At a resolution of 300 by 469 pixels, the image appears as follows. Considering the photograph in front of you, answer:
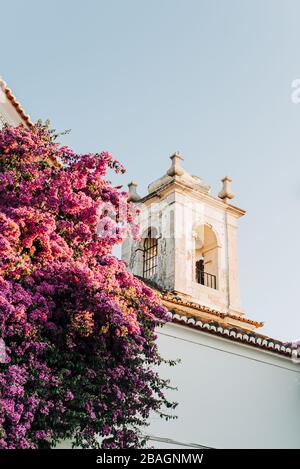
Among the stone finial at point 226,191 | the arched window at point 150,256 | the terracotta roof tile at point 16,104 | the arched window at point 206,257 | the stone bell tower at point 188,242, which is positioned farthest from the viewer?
the stone finial at point 226,191

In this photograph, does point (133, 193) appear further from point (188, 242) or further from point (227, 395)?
point (227, 395)

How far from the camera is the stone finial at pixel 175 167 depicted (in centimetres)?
2045

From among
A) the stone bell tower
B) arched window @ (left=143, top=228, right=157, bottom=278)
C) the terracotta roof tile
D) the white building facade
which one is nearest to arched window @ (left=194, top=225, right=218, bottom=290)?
the stone bell tower

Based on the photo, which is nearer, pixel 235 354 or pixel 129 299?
pixel 129 299

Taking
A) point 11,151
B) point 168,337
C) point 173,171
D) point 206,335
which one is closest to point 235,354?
point 206,335

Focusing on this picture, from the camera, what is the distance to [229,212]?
21.6m

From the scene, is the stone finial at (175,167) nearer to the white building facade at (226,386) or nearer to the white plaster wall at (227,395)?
the white building facade at (226,386)

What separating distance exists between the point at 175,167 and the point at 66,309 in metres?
12.7

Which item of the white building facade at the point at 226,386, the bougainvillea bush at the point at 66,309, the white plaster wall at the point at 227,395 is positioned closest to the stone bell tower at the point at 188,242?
the white building facade at the point at 226,386

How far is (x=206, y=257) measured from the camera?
20750 mm

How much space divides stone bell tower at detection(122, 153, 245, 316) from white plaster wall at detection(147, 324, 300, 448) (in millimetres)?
6388

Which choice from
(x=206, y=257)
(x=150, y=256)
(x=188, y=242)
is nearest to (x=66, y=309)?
(x=188, y=242)
